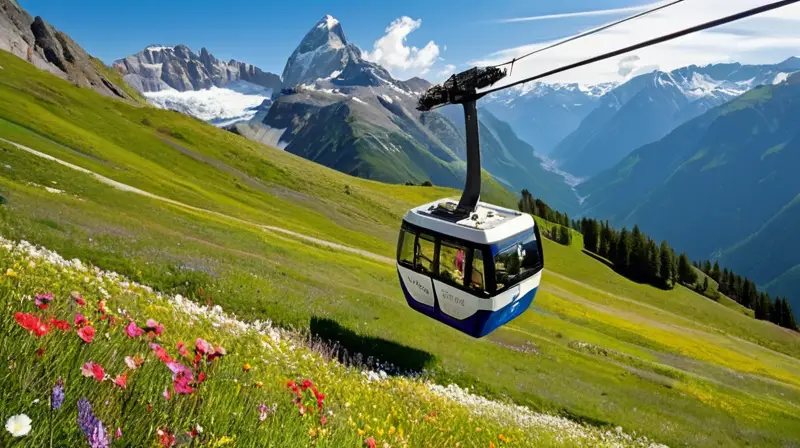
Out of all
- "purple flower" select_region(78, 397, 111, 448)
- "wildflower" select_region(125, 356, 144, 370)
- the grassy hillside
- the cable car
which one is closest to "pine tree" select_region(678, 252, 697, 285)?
the grassy hillside

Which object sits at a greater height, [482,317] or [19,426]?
[19,426]

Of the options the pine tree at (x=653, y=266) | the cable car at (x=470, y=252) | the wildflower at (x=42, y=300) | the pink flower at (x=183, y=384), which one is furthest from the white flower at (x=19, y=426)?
the pine tree at (x=653, y=266)

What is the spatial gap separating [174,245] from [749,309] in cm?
20292

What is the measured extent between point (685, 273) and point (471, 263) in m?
191

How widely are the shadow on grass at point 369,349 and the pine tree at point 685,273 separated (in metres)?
186

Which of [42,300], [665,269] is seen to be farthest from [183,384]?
[665,269]

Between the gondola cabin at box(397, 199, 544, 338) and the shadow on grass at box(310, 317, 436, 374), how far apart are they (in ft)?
7.89

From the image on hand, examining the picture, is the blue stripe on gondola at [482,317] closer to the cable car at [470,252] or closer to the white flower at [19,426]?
the cable car at [470,252]

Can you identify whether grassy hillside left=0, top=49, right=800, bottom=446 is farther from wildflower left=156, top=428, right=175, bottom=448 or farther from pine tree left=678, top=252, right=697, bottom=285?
pine tree left=678, top=252, right=697, bottom=285

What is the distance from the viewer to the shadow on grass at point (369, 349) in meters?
20.0

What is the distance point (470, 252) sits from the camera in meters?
18.4

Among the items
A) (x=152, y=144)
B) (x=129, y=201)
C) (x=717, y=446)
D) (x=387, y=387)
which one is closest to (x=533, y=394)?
(x=717, y=446)

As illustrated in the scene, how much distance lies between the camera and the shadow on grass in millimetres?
19981

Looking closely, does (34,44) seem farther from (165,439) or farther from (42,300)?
(165,439)
